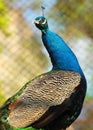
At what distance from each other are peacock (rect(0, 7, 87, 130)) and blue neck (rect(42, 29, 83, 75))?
1.4 inches

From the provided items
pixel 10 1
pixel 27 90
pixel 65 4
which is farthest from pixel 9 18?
pixel 27 90

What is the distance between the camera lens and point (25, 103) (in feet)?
8.77

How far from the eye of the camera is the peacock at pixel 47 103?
2656mm

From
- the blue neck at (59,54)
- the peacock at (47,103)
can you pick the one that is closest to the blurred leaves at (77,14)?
the blue neck at (59,54)

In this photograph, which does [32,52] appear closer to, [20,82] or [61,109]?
[20,82]

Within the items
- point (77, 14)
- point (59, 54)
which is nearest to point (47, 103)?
point (59, 54)

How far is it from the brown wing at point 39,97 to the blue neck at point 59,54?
0.36ft

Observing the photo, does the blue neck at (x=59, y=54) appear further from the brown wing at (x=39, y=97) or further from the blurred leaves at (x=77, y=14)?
the blurred leaves at (x=77, y=14)

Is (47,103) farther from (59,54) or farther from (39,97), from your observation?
(59,54)

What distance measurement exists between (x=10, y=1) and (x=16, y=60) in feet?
1.65

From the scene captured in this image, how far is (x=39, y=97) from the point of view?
2.69m

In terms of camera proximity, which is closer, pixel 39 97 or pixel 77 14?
pixel 39 97

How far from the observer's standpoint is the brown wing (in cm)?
265

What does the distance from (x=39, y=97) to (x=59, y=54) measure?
32cm
